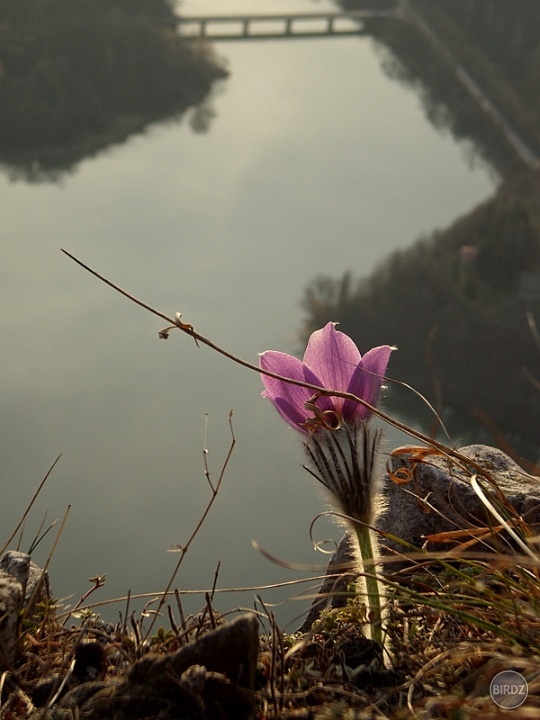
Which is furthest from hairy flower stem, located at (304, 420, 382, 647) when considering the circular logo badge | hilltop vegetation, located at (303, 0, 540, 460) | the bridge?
the bridge

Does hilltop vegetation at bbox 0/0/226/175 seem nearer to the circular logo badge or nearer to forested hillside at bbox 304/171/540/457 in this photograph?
forested hillside at bbox 304/171/540/457

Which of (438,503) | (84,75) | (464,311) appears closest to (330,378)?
(438,503)

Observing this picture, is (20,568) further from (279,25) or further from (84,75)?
(279,25)

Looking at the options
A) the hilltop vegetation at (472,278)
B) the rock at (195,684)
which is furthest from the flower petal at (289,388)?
the hilltop vegetation at (472,278)

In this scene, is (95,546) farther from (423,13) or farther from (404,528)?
(423,13)

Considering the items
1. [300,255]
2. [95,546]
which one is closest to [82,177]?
[300,255]

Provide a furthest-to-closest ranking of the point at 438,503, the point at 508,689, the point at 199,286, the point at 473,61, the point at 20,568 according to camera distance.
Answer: the point at 473,61 < the point at 199,286 < the point at 438,503 < the point at 20,568 < the point at 508,689
